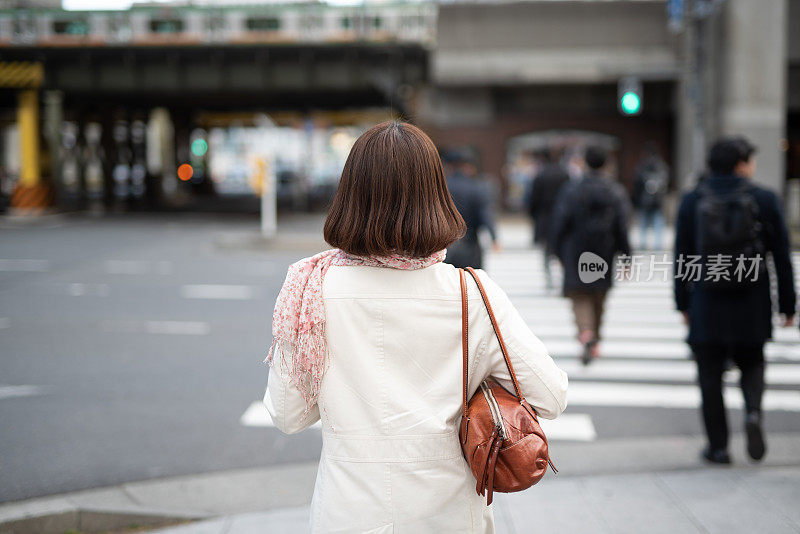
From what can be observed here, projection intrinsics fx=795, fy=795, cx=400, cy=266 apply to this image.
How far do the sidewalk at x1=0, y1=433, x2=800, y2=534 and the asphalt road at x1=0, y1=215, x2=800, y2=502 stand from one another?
474 millimetres

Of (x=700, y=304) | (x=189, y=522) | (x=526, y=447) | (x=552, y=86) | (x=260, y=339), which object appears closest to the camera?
(x=526, y=447)

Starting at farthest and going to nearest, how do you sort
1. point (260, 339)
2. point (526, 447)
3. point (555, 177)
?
point (555, 177) < point (260, 339) < point (526, 447)

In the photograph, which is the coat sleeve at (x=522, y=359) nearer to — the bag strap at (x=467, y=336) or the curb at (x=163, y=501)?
the bag strap at (x=467, y=336)

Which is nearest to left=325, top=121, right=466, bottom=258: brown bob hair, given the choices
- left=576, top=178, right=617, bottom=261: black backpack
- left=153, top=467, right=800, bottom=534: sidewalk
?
left=153, top=467, right=800, bottom=534: sidewalk

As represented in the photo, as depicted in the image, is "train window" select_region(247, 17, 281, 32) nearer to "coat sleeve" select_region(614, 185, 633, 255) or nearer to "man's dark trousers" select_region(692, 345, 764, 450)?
"coat sleeve" select_region(614, 185, 633, 255)

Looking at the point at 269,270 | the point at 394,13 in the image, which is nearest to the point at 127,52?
the point at 394,13

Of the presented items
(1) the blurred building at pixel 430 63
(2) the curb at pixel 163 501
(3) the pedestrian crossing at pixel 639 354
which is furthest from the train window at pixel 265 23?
(2) the curb at pixel 163 501

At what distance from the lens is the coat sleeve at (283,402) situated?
217 cm

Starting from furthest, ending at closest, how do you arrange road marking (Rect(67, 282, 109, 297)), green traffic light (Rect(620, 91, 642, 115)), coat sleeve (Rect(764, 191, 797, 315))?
green traffic light (Rect(620, 91, 642, 115)) → road marking (Rect(67, 282, 109, 297)) → coat sleeve (Rect(764, 191, 797, 315))

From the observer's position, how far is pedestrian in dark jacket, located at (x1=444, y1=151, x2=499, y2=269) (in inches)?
304

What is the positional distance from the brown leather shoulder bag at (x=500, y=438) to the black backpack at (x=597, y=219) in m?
5.50

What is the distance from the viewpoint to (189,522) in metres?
4.14

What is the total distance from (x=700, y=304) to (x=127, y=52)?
90.2ft

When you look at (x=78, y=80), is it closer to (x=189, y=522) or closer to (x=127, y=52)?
(x=127, y=52)
